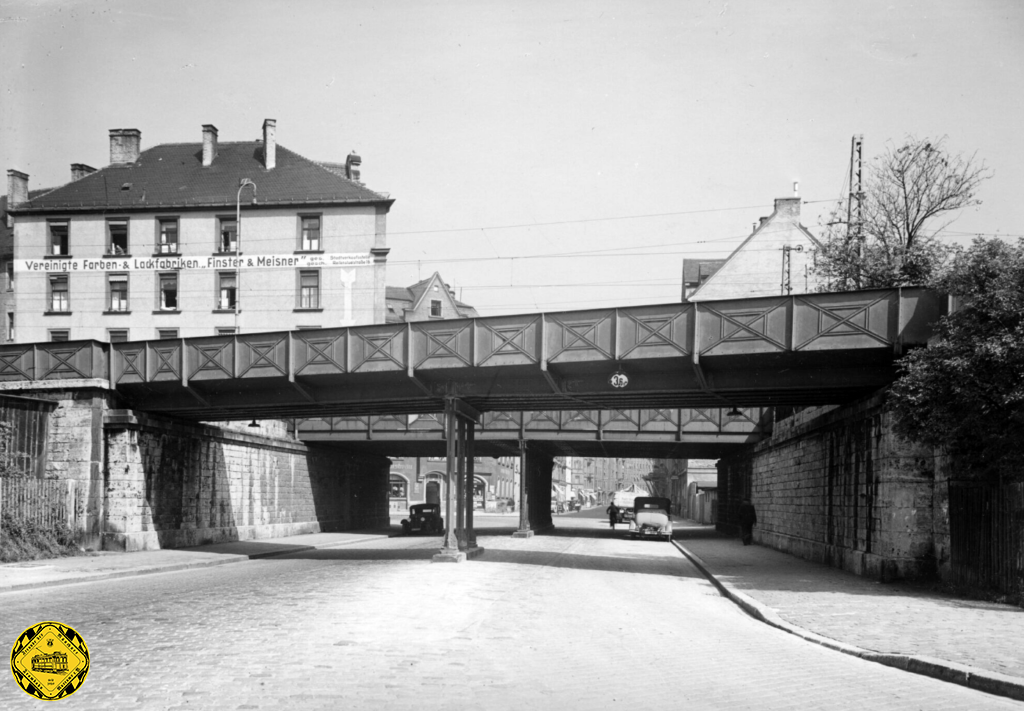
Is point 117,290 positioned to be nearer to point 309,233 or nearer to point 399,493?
point 309,233

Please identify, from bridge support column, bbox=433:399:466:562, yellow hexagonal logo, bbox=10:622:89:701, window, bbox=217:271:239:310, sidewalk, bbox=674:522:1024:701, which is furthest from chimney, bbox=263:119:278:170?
yellow hexagonal logo, bbox=10:622:89:701

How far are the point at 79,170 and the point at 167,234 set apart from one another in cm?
778

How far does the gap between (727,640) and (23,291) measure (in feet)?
167

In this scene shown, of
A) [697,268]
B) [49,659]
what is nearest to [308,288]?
[697,268]

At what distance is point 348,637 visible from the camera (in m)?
10.9

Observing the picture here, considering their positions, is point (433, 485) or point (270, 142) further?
point (433, 485)

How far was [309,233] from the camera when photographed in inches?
2052

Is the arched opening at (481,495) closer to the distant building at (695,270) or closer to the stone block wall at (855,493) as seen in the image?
the distant building at (695,270)

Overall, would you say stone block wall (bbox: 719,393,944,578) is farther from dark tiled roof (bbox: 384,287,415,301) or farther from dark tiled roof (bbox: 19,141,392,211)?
dark tiled roof (bbox: 384,287,415,301)

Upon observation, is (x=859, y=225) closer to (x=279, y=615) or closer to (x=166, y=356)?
(x=166, y=356)

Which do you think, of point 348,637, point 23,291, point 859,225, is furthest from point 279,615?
point 23,291

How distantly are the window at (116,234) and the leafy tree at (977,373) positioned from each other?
1813 inches

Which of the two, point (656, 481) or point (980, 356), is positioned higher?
point (980, 356)

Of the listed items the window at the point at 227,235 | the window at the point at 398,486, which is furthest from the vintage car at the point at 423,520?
the window at the point at 398,486
